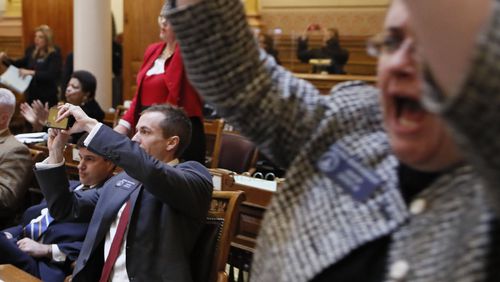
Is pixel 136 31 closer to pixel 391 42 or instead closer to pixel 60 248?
pixel 60 248

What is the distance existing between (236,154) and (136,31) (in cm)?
411

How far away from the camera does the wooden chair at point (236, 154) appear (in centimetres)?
386

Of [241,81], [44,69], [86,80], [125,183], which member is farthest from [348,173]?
[44,69]

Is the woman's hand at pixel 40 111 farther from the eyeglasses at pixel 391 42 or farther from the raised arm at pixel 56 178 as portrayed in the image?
the eyeglasses at pixel 391 42

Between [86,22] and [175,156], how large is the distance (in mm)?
4499

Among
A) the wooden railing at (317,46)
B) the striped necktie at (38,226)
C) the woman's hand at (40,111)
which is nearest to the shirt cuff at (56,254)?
the striped necktie at (38,226)

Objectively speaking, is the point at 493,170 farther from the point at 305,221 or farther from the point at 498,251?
the point at 305,221

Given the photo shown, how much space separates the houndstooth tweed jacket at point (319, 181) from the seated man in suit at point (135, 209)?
1285 mm

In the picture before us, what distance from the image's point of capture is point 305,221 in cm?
81

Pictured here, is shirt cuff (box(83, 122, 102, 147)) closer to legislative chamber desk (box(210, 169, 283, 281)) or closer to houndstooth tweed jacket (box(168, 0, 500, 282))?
legislative chamber desk (box(210, 169, 283, 281))

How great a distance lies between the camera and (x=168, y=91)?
3.72m

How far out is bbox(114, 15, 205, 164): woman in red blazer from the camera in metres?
3.68

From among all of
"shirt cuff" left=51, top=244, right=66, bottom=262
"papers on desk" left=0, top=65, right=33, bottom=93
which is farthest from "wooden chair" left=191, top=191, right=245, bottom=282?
"papers on desk" left=0, top=65, right=33, bottom=93

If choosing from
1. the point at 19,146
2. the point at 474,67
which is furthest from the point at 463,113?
the point at 19,146
